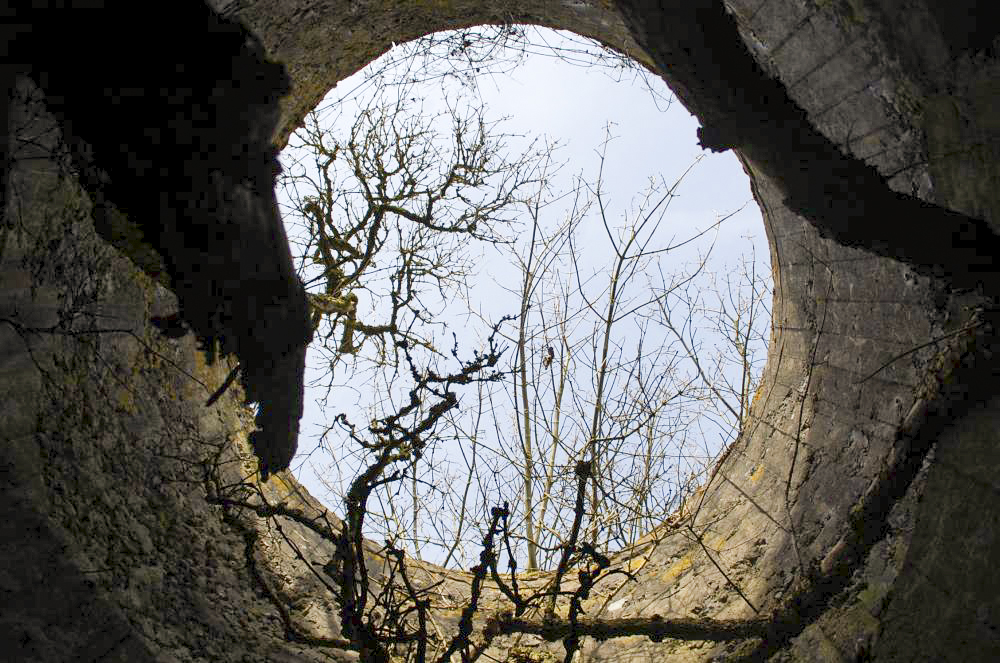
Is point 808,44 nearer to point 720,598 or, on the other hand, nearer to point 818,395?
point 818,395

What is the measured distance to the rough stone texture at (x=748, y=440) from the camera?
2.21 metres

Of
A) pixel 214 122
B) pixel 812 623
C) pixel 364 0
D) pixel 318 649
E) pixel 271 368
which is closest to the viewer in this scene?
pixel 214 122

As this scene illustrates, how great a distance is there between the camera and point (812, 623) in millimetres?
2721

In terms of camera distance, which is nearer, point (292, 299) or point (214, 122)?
point (214, 122)

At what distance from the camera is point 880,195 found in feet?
7.95

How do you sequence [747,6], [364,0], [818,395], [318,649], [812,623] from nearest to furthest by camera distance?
[812,623], [747,6], [318,649], [818,395], [364,0]

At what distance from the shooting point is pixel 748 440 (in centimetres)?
407

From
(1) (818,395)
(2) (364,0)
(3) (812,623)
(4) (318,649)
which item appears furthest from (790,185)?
(4) (318,649)

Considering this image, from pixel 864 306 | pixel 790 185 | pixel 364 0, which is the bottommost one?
pixel 864 306

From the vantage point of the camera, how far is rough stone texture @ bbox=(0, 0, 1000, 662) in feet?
7.27

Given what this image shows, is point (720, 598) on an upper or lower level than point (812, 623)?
upper

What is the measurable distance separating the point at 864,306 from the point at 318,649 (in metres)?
2.99

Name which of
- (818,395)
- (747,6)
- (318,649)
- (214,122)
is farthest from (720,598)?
(214,122)

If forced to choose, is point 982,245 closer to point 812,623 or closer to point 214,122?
point 812,623
